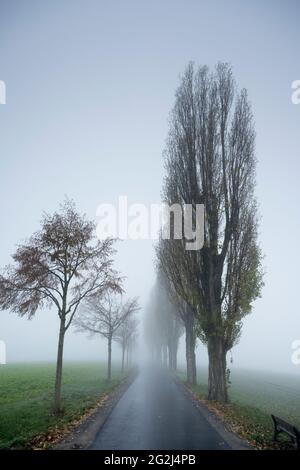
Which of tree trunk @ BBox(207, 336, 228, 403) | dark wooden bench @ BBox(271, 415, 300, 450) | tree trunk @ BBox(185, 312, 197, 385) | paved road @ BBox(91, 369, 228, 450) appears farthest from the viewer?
tree trunk @ BBox(185, 312, 197, 385)

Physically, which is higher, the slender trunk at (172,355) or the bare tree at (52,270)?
the bare tree at (52,270)

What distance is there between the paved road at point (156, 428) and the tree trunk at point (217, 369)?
61.7 inches

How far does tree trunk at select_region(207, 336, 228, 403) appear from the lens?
16219 millimetres

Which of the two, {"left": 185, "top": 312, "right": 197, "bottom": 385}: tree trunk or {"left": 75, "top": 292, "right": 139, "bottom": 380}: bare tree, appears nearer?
{"left": 185, "top": 312, "right": 197, "bottom": 385}: tree trunk

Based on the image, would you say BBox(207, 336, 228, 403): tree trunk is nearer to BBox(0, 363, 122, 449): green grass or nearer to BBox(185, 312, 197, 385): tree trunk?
BBox(0, 363, 122, 449): green grass

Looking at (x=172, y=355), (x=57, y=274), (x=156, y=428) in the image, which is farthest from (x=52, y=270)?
(x=172, y=355)

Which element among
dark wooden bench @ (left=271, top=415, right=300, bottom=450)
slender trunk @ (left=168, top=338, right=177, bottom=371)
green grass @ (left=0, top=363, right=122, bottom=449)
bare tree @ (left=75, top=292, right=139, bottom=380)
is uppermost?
bare tree @ (left=75, top=292, right=139, bottom=380)

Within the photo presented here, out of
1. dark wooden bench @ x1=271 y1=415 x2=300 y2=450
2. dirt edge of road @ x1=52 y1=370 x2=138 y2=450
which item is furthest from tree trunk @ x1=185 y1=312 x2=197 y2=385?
dark wooden bench @ x1=271 y1=415 x2=300 y2=450

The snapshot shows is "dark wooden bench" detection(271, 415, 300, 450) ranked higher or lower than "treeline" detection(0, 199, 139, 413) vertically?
lower

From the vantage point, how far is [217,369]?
1666cm

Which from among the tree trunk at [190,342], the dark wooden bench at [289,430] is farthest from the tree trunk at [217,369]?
the tree trunk at [190,342]

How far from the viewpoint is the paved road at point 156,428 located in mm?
8328

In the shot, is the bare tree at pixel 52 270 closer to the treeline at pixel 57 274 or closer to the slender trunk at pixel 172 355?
the treeline at pixel 57 274

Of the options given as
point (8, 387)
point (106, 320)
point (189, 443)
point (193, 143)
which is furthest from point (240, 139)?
point (8, 387)
